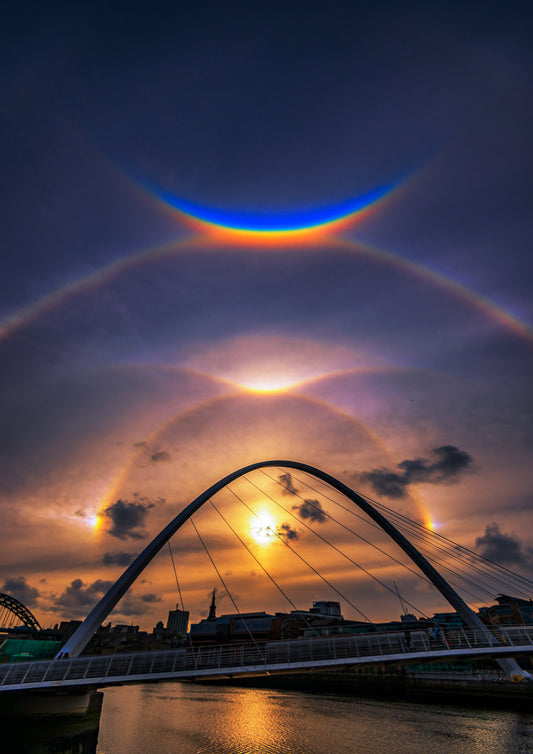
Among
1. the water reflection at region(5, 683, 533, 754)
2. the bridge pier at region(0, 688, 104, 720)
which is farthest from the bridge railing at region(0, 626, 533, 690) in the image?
the water reflection at region(5, 683, 533, 754)

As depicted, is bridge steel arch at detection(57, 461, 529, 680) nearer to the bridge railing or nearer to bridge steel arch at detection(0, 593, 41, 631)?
the bridge railing

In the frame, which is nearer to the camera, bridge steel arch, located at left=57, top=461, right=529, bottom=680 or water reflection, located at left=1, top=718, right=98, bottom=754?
water reflection, located at left=1, top=718, right=98, bottom=754

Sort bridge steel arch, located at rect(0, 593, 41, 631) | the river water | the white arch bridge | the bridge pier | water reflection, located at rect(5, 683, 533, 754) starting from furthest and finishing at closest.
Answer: bridge steel arch, located at rect(0, 593, 41, 631), the river water, water reflection, located at rect(5, 683, 533, 754), the bridge pier, the white arch bridge

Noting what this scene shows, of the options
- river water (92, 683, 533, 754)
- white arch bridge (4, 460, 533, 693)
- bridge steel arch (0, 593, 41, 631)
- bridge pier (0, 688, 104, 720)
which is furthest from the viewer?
bridge steel arch (0, 593, 41, 631)

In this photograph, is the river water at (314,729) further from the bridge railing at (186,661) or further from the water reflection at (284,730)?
the bridge railing at (186,661)

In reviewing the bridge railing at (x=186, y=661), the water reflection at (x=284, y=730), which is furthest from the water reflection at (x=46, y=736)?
the bridge railing at (x=186, y=661)

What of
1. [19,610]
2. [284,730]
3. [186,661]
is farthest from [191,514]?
[19,610]
